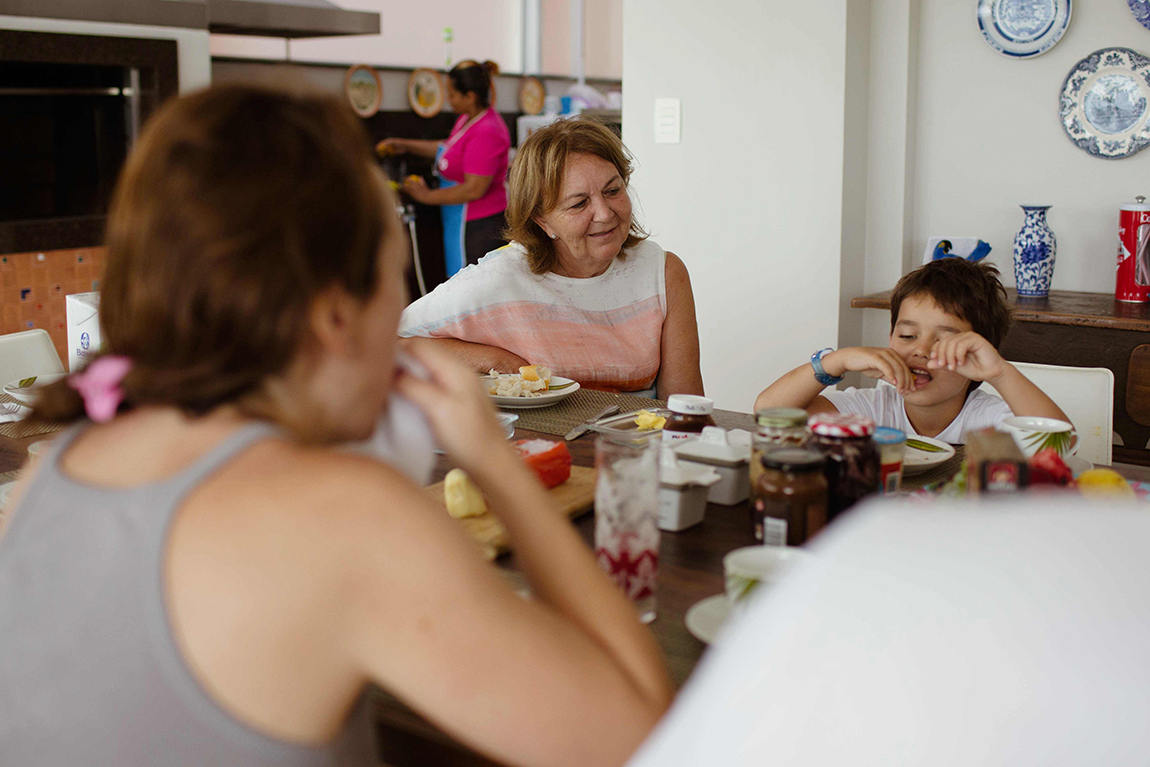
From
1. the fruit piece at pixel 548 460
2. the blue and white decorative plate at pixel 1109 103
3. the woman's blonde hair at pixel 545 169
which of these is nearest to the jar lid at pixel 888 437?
the fruit piece at pixel 548 460

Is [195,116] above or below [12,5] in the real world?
below

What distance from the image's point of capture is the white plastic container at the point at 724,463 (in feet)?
4.52

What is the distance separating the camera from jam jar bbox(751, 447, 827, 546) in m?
1.11

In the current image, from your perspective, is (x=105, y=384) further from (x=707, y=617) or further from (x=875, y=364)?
(x=875, y=364)

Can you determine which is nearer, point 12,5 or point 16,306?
point 12,5

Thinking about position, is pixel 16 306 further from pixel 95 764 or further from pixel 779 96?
pixel 95 764

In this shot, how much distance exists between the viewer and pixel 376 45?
5.86 m

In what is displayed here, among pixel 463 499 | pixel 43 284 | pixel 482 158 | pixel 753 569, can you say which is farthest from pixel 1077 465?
pixel 482 158

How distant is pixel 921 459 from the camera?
4.92 ft

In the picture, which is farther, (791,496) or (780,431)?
(780,431)

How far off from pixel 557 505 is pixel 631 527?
10cm

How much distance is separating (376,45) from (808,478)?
17.5ft

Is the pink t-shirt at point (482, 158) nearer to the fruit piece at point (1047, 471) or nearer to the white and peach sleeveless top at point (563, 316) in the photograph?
the white and peach sleeveless top at point (563, 316)

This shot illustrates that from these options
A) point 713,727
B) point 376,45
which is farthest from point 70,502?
point 376,45
